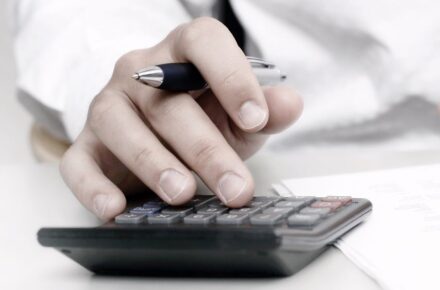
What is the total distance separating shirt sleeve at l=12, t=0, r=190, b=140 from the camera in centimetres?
67

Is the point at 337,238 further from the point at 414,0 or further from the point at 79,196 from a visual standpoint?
the point at 414,0

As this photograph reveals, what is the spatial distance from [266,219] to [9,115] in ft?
3.43

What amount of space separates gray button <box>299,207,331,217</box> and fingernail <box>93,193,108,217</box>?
0.36 ft

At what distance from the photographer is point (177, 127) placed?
43 centimetres

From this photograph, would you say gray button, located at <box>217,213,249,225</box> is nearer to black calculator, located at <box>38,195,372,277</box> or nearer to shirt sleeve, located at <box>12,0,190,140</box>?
black calculator, located at <box>38,195,372,277</box>

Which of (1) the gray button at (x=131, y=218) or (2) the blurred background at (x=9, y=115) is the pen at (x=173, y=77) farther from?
(2) the blurred background at (x=9, y=115)

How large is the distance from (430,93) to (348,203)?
32 centimetres

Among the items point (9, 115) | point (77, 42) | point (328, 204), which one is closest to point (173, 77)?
point (328, 204)

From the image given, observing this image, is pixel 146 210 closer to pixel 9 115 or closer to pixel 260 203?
pixel 260 203

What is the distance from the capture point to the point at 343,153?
2.11 ft

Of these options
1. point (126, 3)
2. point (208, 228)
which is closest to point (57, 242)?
point (208, 228)

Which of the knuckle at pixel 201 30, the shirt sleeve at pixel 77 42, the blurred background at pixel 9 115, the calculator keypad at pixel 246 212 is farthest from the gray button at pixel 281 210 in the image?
the blurred background at pixel 9 115

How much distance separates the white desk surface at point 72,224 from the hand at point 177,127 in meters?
0.04

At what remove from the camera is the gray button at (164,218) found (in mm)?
364
